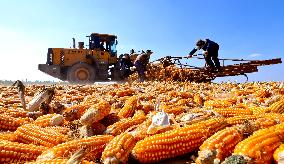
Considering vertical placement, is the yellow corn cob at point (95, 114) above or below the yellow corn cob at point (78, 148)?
above

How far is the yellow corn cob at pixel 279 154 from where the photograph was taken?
2818 millimetres

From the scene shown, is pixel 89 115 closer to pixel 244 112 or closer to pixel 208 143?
pixel 208 143

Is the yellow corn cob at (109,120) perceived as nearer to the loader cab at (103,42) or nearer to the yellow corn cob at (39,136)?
the yellow corn cob at (39,136)

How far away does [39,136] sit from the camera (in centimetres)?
414

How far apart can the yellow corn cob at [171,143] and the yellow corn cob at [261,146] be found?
0.58m

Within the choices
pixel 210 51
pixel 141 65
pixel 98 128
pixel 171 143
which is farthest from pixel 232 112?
pixel 141 65

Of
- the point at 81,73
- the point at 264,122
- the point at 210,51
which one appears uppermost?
the point at 210,51

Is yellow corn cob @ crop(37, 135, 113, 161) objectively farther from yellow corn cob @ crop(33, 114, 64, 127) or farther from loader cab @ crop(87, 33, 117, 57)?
loader cab @ crop(87, 33, 117, 57)

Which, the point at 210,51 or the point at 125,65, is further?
the point at 125,65

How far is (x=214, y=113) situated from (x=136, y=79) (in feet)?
61.0

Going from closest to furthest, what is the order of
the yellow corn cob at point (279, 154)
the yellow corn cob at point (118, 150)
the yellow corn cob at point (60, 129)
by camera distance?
the yellow corn cob at point (279, 154), the yellow corn cob at point (118, 150), the yellow corn cob at point (60, 129)

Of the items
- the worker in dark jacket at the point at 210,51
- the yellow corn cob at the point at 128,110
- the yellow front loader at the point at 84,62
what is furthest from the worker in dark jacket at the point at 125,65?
the yellow corn cob at the point at 128,110

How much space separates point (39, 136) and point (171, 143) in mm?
1675

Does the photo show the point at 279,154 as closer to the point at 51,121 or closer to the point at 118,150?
the point at 118,150
